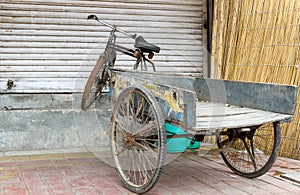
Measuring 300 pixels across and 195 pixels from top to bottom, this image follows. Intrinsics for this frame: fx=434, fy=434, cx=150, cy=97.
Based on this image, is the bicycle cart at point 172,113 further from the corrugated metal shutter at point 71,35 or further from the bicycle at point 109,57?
the corrugated metal shutter at point 71,35

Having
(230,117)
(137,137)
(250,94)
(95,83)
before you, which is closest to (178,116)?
(137,137)

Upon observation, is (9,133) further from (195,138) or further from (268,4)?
(268,4)

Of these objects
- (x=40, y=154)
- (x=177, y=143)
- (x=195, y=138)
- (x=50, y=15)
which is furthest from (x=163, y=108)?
(x=50, y=15)

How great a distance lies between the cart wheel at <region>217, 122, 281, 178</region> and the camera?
382cm

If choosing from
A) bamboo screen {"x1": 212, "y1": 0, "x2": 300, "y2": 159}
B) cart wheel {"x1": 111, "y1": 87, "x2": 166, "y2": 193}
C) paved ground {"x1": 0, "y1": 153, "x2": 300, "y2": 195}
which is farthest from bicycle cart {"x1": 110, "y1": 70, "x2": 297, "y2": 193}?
bamboo screen {"x1": 212, "y1": 0, "x2": 300, "y2": 159}

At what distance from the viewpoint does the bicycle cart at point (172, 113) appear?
3.23 metres

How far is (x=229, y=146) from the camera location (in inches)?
155

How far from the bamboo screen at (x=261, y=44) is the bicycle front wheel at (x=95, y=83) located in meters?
1.81

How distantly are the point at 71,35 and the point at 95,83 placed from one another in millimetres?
1189

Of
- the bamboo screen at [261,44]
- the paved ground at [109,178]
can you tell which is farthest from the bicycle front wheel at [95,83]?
the bamboo screen at [261,44]

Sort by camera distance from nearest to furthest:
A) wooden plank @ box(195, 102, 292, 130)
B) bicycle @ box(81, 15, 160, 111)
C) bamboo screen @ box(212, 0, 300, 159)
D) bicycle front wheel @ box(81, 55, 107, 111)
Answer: wooden plank @ box(195, 102, 292, 130) < bicycle @ box(81, 15, 160, 111) < bicycle front wheel @ box(81, 55, 107, 111) < bamboo screen @ box(212, 0, 300, 159)

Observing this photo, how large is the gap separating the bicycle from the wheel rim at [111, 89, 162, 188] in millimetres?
644

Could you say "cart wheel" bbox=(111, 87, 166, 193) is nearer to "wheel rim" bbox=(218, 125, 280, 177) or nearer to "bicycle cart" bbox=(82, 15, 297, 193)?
"bicycle cart" bbox=(82, 15, 297, 193)

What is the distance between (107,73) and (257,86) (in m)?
1.44
